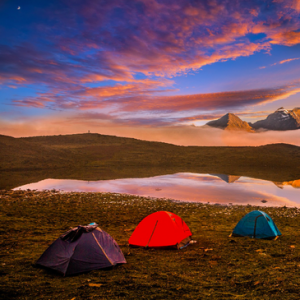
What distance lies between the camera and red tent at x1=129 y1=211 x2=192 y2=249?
42.5ft

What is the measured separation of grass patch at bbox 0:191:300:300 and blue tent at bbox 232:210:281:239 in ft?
1.96

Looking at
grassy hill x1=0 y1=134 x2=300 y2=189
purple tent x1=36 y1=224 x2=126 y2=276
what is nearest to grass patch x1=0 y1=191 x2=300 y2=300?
purple tent x1=36 y1=224 x2=126 y2=276

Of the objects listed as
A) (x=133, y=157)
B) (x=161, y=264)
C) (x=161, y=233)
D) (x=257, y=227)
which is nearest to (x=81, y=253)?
(x=161, y=264)

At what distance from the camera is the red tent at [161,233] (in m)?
13.0

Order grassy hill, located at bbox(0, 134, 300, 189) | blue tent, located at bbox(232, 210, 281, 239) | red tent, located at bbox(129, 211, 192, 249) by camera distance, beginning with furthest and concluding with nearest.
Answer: grassy hill, located at bbox(0, 134, 300, 189)
blue tent, located at bbox(232, 210, 281, 239)
red tent, located at bbox(129, 211, 192, 249)

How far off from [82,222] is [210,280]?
11256 mm

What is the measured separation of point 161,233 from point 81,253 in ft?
15.0

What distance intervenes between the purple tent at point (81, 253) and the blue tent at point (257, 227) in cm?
773

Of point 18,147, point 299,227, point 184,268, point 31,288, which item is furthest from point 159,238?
point 18,147

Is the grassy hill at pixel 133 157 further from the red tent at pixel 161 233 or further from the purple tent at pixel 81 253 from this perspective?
the purple tent at pixel 81 253

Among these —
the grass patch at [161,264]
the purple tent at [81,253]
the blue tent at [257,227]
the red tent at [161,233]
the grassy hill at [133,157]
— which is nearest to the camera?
the grass patch at [161,264]

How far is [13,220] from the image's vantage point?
1780 cm

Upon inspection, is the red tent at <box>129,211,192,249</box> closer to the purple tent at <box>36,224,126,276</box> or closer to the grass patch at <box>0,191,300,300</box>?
the grass patch at <box>0,191,300,300</box>

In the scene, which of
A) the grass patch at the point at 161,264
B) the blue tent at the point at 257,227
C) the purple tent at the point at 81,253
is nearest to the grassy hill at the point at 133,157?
the grass patch at the point at 161,264
